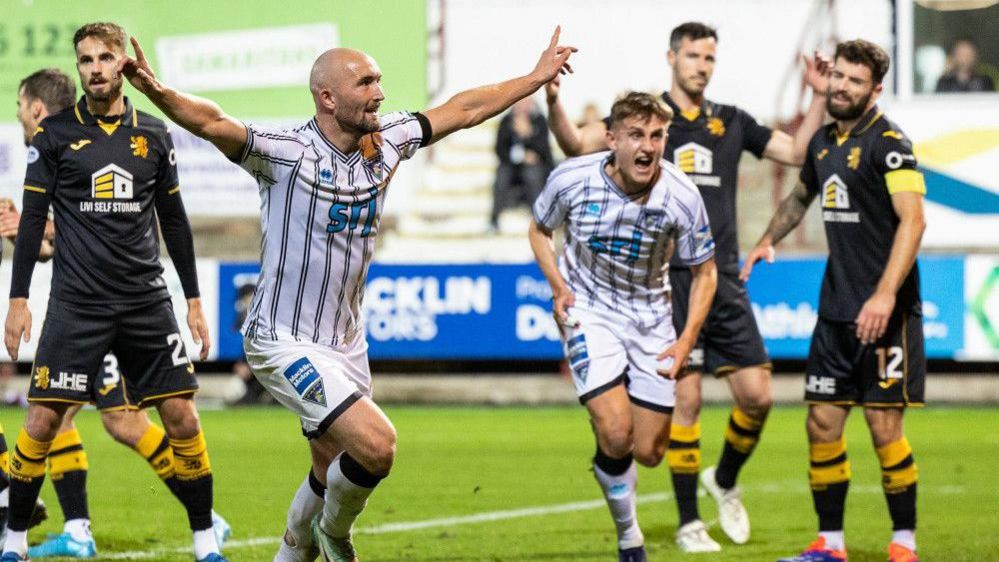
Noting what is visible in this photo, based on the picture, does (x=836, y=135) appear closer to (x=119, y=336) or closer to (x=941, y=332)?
(x=119, y=336)

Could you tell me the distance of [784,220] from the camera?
25.4 ft

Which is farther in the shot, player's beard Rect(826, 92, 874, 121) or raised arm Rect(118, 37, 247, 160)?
player's beard Rect(826, 92, 874, 121)

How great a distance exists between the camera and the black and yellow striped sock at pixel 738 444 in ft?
27.2

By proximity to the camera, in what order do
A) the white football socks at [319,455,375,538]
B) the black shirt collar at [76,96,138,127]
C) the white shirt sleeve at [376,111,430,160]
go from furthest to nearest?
the black shirt collar at [76,96,138,127], the white shirt sleeve at [376,111,430,160], the white football socks at [319,455,375,538]

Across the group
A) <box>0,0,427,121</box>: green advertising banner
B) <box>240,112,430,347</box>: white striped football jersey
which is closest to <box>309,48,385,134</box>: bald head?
A: <box>240,112,430,347</box>: white striped football jersey

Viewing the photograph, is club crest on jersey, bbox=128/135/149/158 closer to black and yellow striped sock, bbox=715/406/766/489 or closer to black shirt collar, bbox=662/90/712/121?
black shirt collar, bbox=662/90/712/121

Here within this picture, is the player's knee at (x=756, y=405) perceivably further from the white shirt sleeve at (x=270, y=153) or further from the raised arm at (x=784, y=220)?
the white shirt sleeve at (x=270, y=153)

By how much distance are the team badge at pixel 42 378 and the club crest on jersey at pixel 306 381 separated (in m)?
1.32

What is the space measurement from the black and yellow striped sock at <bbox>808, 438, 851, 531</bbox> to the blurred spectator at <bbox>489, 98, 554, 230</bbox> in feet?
40.6

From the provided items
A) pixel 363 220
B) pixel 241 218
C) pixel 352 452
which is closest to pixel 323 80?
pixel 363 220

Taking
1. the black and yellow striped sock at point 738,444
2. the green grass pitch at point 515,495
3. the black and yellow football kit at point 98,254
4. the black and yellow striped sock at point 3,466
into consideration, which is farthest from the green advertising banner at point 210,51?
the black and yellow football kit at point 98,254

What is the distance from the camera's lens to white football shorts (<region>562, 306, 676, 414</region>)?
7.08 m

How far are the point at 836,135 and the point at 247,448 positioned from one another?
6780 mm

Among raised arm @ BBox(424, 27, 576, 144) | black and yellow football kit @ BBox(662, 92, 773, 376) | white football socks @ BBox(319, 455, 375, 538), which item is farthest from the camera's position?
black and yellow football kit @ BBox(662, 92, 773, 376)
